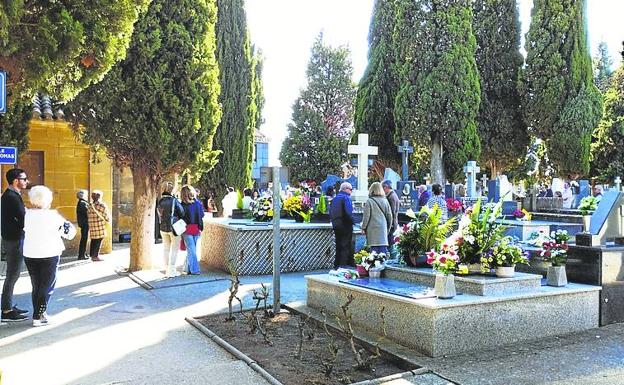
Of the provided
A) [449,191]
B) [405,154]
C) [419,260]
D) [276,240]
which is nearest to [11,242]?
[276,240]

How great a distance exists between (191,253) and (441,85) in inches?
680

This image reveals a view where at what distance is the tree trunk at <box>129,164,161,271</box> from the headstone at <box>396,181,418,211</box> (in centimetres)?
831

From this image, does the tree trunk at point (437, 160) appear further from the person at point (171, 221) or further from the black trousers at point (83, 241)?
the person at point (171, 221)

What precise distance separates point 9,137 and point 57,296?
4003 millimetres

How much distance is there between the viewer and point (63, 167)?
14.6 metres

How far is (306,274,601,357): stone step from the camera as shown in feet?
18.1

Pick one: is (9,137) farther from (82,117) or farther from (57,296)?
(57,296)

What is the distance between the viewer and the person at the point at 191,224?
10781 millimetres

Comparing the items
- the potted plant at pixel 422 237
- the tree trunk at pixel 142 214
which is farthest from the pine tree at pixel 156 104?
the potted plant at pixel 422 237

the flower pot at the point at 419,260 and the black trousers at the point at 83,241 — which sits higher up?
the flower pot at the point at 419,260

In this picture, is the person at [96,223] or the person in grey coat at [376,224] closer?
the person in grey coat at [376,224]

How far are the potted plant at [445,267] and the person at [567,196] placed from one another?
17323 millimetres

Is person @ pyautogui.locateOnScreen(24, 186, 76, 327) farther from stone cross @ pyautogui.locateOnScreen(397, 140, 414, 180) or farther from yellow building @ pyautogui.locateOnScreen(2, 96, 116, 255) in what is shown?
stone cross @ pyautogui.locateOnScreen(397, 140, 414, 180)

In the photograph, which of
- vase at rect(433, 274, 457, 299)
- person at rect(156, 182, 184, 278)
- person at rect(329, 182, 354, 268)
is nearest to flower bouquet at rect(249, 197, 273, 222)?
person at rect(329, 182, 354, 268)
